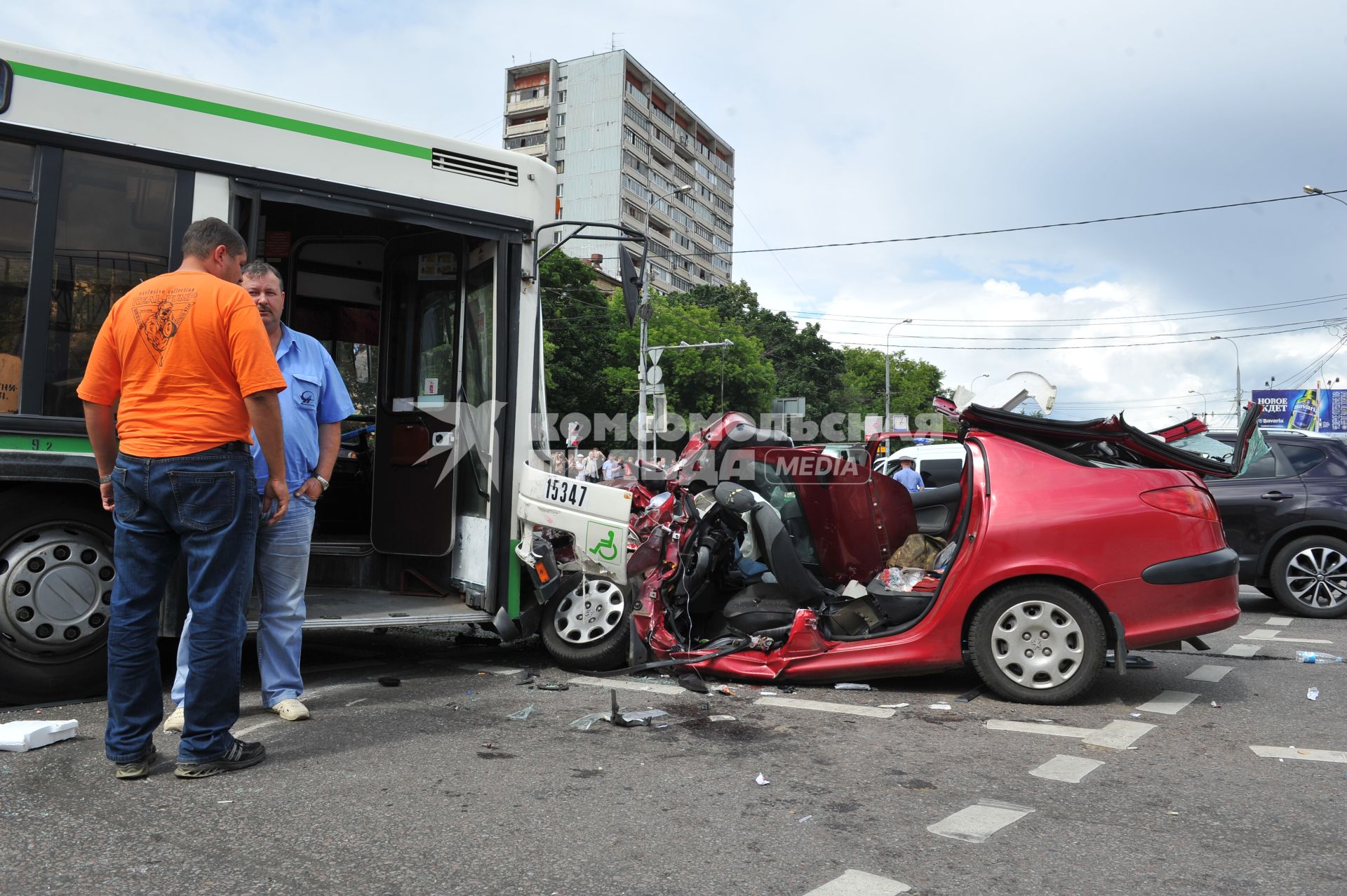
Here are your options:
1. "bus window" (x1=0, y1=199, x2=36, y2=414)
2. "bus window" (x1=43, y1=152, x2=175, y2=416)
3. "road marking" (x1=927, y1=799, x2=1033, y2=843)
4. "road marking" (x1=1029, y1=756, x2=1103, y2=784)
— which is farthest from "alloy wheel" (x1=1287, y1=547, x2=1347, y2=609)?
"bus window" (x1=0, y1=199, x2=36, y2=414)

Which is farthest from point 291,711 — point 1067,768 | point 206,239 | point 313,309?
point 313,309

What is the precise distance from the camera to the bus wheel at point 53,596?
4.39 metres

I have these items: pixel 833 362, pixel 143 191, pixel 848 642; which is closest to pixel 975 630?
pixel 848 642

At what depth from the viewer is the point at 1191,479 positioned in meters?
5.06

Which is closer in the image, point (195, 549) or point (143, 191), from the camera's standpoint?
point (195, 549)

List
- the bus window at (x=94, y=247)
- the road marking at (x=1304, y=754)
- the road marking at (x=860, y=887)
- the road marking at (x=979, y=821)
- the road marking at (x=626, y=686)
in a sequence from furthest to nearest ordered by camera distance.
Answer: the road marking at (x=626, y=686)
the bus window at (x=94, y=247)
the road marking at (x=1304, y=754)
the road marking at (x=979, y=821)
the road marking at (x=860, y=887)

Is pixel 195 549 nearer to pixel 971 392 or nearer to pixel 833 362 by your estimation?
pixel 971 392

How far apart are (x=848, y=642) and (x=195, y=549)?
3.27 metres

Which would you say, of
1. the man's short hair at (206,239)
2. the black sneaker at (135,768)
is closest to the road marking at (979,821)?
the black sneaker at (135,768)

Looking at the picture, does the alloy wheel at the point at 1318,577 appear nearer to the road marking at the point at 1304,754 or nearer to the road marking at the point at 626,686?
the road marking at the point at 1304,754

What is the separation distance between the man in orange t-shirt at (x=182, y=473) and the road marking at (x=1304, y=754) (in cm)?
429

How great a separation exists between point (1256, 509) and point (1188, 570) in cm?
470

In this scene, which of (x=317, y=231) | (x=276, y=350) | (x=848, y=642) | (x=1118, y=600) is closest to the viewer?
(x=276, y=350)

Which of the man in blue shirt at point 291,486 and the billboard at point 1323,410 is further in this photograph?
the billboard at point 1323,410
